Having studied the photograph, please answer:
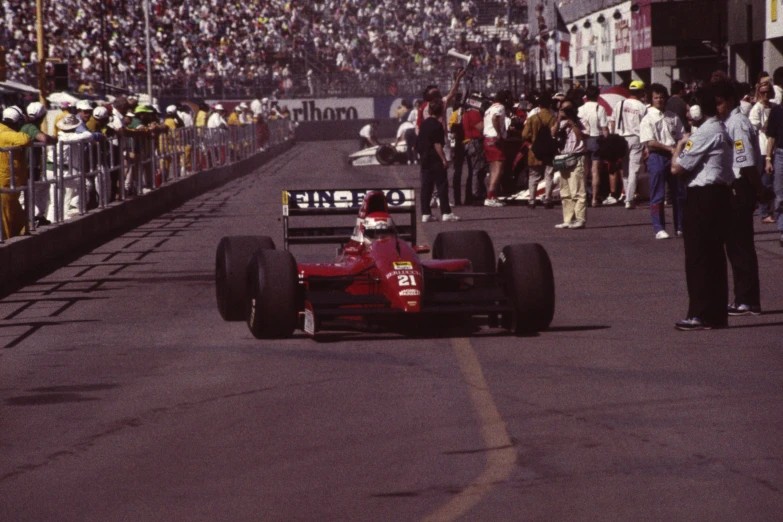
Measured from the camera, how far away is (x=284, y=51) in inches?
2746

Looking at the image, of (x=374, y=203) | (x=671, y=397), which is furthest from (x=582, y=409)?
(x=374, y=203)

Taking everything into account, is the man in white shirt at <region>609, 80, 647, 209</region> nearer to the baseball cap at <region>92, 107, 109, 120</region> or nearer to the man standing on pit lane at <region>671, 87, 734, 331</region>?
the baseball cap at <region>92, 107, 109, 120</region>

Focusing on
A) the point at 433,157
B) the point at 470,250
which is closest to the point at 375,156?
the point at 433,157

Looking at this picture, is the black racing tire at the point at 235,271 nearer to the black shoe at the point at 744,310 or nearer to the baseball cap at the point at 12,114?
the black shoe at the point at 744,310

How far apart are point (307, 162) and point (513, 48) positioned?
20259 millimetres

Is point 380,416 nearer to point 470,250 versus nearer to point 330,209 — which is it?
point 470,250

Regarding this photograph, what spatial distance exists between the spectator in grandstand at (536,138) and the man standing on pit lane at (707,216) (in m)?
11.1

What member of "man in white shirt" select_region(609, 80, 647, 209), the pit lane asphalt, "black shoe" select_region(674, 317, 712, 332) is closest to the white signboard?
"man in white shirt" select_region(609, 80, 647, 209)

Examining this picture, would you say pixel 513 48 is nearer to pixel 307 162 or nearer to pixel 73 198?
pixel 307 162

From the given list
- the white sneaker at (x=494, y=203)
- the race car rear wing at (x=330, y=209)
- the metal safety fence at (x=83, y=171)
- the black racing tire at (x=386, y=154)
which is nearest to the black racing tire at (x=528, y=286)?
the race car rear wing at (x=330, y=209)

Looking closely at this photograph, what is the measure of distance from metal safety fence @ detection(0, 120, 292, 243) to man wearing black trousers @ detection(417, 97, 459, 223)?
182 inches

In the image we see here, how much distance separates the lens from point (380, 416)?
7789mm

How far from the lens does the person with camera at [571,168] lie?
1973cm

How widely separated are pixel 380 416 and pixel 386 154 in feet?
122
